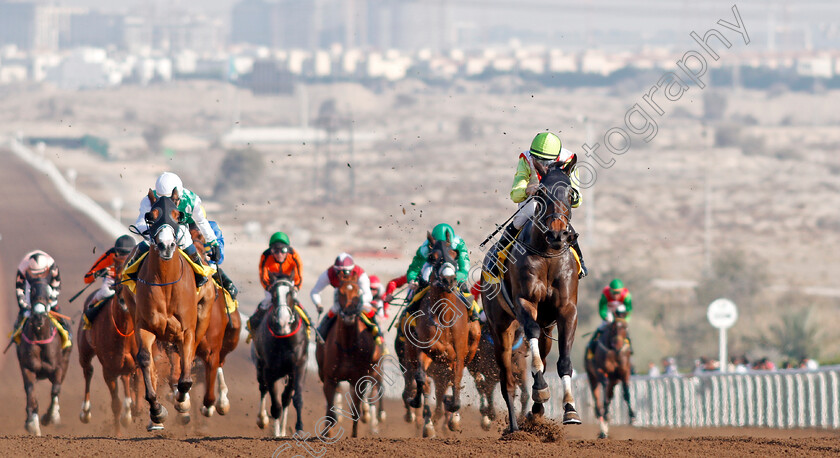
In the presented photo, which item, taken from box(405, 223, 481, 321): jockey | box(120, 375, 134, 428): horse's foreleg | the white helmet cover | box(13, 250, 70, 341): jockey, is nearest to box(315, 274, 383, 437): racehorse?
box(405, 223, 481, 321): jockey

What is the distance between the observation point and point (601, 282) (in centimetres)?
3816

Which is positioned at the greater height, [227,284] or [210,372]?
[227,284]

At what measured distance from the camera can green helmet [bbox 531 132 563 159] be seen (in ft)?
32.0

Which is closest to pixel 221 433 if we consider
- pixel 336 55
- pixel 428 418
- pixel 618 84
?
pixel 428 418

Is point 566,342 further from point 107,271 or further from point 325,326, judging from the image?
point 107,271

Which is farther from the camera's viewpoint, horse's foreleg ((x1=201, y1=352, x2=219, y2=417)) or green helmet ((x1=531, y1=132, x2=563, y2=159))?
horse's foreleg ((x1=201, y1=352, x2=219, y2=417))

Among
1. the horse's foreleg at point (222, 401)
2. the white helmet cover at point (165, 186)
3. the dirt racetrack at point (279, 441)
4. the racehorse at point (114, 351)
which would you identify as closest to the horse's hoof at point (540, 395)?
the dirt racetrack at point (279, 441)

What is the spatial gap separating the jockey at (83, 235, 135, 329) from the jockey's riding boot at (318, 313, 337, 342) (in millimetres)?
2370

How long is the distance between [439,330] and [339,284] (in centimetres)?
→ 150

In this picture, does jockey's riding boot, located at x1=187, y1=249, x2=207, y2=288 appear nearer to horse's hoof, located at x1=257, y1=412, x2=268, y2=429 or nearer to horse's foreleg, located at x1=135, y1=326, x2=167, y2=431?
horse's foreleg, located at x1=135, y1=326, x2=167, y2=431

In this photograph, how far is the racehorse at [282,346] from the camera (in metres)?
12.5

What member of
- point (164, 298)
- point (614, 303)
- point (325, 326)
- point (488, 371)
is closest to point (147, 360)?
point (164, 298)

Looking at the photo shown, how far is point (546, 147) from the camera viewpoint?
32.0 ft

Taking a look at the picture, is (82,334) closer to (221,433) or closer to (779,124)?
(221,433)
